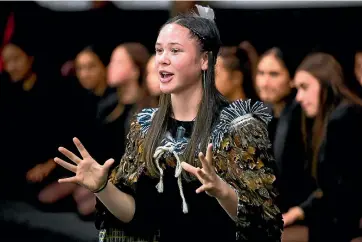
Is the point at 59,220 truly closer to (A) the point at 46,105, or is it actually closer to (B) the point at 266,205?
(A) the point at 46,105

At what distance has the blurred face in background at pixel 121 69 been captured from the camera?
6.35 metres

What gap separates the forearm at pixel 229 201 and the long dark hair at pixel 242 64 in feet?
9.86

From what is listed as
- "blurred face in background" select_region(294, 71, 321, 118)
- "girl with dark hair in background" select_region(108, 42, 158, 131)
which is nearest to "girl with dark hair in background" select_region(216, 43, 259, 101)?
"blurred face in background" select_region(294, 71, 321, 118)

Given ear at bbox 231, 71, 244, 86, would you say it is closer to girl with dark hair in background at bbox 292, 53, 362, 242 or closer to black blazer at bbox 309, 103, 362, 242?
girl with dark hair in background at bbox 292, 53, 362, 242

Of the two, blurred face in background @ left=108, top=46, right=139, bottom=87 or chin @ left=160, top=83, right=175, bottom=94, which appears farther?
blurred face in background @ left=108, top=46, right=139, bottom=87

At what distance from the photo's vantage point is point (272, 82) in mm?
6074

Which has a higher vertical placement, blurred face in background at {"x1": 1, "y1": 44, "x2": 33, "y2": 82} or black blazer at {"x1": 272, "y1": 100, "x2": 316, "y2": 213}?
blurred face in background at {"x1": 1, "y1": 44, "x2": 33, "y2": 82}

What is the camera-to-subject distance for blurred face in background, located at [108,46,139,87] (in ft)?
20.8

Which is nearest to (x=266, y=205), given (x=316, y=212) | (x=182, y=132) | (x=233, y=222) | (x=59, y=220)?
(x=233, y=222)

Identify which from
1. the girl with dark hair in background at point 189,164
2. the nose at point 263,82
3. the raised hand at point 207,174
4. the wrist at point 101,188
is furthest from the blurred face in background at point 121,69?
the raised hand at point 207,174

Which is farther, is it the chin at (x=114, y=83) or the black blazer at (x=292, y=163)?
the chin at (x=114, y=83)

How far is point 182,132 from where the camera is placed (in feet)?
10.7

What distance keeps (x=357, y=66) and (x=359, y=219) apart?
3.40ft

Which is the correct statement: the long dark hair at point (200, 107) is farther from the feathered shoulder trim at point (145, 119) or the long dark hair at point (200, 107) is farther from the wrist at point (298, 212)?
the wrist at point (298, 212)
